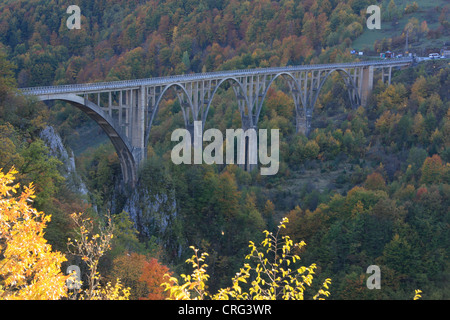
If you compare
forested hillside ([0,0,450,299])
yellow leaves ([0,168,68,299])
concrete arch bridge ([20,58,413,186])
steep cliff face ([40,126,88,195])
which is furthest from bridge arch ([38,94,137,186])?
yellow leaves ([0,168,68,299])

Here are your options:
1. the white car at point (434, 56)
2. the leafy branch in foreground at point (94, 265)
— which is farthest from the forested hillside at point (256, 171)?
the white car at point (434, 56)

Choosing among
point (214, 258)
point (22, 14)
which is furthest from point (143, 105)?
point (22, 14)

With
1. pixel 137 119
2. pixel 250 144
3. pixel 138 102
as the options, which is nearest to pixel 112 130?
pixel 137 119

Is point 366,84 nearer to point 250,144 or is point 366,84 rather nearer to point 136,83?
point 250,144

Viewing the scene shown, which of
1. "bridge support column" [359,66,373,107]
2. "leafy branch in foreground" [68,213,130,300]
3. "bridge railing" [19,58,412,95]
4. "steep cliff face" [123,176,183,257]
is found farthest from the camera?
"bridge support column" [359,66,373,107]

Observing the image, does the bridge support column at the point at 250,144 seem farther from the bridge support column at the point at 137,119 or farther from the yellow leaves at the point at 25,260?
the yellow leaves at the point at 25,260

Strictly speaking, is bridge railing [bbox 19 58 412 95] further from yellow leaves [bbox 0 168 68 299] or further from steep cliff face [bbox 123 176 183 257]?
yellow leaves [bbox 0 168 68 299]

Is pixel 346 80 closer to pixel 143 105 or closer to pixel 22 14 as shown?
pixel 143 105
